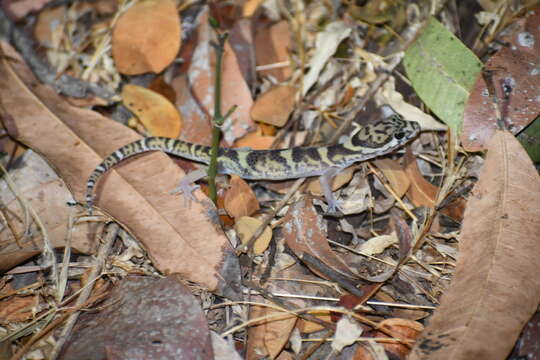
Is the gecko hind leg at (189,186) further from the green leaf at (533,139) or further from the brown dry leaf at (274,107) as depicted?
the green leaf at (533,139)

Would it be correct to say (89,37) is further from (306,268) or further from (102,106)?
(306,268)

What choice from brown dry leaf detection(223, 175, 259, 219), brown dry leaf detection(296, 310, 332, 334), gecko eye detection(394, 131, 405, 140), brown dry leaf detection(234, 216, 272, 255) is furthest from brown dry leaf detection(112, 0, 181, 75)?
brown dry leaf detection(296, 310, 332, 334)

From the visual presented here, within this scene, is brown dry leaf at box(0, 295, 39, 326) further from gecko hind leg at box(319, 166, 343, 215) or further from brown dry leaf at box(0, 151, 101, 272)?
gecko hind leg at box(319, 166, 343, 215)

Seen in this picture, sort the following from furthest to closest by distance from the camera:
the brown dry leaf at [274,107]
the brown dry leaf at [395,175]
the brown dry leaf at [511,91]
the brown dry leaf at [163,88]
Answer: the brown dry leaf at [163,88] → the brown dry leaf at [274,107] → the brown dry leaf at [395,175] → the brown dry leaf at [511,91]

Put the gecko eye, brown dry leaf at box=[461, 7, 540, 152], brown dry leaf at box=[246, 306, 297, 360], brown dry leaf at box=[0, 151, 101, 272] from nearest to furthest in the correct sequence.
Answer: brown dry leaf at box=[246, 306, 297, 360]
brown dry leaf at box=[461, 7, 540, 152]
brown dry leaf at box=[0, 151, 101, 272]
the gecko eye

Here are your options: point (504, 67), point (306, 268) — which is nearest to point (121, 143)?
point (306, 268)

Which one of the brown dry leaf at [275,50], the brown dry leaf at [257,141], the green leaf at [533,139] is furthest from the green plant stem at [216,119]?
the green leaf at [533,139]
